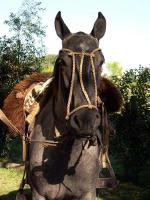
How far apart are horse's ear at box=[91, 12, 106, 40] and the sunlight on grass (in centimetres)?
582

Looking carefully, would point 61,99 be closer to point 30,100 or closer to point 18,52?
point 30,100

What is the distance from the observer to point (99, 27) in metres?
4.20

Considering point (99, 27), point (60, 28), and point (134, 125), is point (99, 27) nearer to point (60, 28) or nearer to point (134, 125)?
point (60, 28)

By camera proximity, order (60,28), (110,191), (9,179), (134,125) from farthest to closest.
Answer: (9,179) → (134,125) → (110,191) → (60,28)

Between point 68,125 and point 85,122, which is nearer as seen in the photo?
point 85,122

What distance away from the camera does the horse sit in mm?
3736

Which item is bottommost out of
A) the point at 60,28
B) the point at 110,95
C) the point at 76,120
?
the point at 76,120

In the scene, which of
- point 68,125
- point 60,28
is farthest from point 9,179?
point 68,125

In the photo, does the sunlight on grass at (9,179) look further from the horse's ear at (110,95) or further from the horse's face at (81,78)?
the horse's face at (81,78)

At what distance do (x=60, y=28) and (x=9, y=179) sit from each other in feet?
23.9

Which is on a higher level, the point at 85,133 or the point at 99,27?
the point at 99,27

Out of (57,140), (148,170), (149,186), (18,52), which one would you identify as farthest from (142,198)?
(18,52)

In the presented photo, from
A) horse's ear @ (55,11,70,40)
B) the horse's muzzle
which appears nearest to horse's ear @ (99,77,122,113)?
horse's ear @ (55,11,70,40)

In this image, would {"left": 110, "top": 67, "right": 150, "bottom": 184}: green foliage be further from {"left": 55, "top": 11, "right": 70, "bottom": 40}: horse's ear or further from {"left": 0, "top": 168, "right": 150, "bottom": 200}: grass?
{"left": 55, "top": 11, "right": 70, "bottom": 40}: horse's ear
